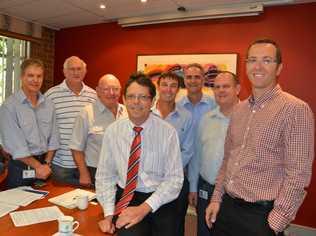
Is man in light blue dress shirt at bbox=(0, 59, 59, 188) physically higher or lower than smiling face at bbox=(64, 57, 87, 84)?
lower

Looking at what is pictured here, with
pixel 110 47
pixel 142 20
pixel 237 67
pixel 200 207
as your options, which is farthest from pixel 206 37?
pixel 200 207

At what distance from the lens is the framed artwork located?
13.5ft

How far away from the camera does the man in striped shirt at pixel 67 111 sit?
113 inches

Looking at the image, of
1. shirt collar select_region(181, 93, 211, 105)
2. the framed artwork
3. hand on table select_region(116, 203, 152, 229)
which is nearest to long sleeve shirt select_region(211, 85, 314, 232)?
hand on table select_region(116, 203, 152, 229)

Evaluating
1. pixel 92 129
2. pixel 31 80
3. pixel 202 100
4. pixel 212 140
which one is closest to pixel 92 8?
pixel 31 80

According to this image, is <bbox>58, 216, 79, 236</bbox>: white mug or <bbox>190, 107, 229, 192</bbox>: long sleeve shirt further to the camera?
<bbox>190, 107, 229, 192</bbox>: long sleeve shirt

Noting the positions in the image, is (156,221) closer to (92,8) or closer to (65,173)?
(65,173)

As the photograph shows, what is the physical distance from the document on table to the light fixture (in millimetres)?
3112

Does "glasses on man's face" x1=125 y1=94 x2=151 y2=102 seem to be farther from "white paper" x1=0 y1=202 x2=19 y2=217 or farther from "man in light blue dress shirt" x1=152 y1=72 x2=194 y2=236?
"white paper" x1=0 y1=202 x2=19 y2=217

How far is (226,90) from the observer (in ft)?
7.77

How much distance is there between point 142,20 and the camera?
455 cm

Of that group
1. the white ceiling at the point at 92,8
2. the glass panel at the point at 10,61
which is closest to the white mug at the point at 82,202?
the white ceiling at the point at 92,8

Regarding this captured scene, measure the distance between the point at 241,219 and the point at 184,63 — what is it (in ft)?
9.97

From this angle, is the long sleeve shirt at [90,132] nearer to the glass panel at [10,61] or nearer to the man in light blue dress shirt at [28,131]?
the man in light blue dress shirt at [28,131]
